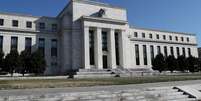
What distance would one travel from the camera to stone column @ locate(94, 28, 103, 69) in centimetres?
4703

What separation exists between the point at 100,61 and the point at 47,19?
16177 mm

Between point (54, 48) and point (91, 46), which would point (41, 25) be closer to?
point (54, 48)

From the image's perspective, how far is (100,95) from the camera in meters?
12.2

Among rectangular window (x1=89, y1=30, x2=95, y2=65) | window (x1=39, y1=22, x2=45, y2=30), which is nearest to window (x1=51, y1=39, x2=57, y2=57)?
window (x1=39, y1=22, x2=45, y2=30)

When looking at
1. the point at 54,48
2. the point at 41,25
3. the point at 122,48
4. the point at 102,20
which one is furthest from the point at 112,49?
the point at 41,25

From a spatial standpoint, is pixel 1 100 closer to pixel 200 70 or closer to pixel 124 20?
pixel 124 20

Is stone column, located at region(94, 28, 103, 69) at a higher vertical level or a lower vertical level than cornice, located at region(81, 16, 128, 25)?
lower

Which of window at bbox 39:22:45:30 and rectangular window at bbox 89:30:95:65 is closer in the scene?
rectangular window at bbox 89:30:95:65

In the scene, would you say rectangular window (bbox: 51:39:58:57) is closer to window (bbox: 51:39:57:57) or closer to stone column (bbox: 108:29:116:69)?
window (bbox: 51:39:57:57)

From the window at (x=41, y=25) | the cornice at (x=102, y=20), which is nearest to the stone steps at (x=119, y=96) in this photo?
the cornice at (x=102, y=20)

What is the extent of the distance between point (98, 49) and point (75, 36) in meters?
5.96

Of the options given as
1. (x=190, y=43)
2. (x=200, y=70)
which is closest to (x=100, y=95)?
(x=200, y=70)

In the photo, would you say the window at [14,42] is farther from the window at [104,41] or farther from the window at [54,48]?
the window at [104,41]

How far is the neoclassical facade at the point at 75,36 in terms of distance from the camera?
4666 cm
